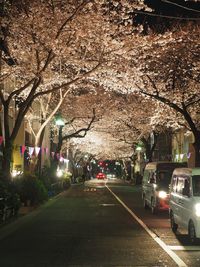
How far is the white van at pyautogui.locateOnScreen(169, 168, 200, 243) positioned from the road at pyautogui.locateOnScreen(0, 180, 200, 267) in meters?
0.49

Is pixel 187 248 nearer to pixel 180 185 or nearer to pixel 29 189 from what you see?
pixel 180 185

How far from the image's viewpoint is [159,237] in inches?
559

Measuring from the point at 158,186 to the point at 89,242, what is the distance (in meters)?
8.62

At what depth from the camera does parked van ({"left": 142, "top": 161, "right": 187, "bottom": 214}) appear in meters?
20.9

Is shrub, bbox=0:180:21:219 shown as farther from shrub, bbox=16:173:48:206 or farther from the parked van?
the parked van

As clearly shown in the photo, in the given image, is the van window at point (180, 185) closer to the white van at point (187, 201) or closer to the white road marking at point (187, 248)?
the white van at point (187, 201)

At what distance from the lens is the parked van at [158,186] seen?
20.9 m

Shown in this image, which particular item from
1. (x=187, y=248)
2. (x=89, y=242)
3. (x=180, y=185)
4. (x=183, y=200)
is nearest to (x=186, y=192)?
(x=183, y=200)

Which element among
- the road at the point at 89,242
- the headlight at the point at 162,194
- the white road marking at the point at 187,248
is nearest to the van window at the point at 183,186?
the road at the point at 89,242

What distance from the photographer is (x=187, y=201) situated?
13.2 meters

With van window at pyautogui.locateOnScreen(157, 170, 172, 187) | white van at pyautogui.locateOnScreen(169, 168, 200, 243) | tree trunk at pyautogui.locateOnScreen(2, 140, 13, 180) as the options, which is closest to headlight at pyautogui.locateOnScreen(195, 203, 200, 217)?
white van at pyautogui.locateOnScreen(169, 168, 200, 243)

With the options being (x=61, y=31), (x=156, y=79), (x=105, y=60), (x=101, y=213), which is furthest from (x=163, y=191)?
(x=156, y=79)

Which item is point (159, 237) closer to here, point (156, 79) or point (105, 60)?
point (105, 60)

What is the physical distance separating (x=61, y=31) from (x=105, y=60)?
2424mm
